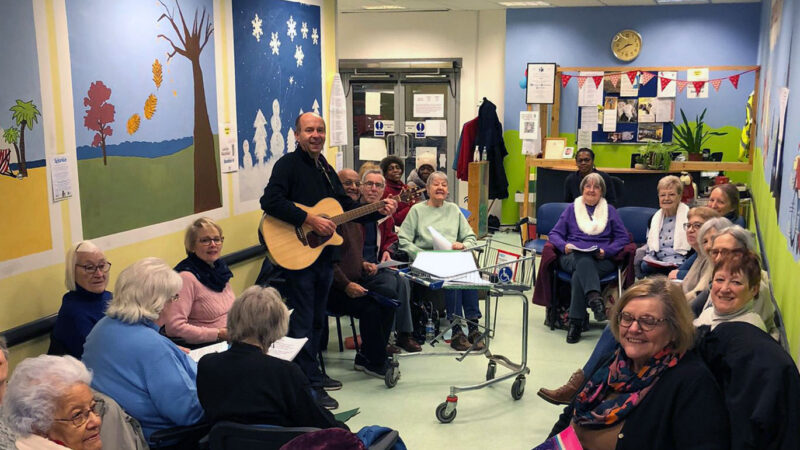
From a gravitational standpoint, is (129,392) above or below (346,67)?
below

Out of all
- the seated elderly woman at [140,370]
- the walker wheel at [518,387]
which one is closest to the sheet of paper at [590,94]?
the walker wheel at [518,387]

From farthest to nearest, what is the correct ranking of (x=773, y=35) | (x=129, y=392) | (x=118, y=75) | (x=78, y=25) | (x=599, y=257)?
(x=773, y=35) → (x=599, y=257) → (x=118, y=75) → (x=78, y=25) → (x=129, y=392)

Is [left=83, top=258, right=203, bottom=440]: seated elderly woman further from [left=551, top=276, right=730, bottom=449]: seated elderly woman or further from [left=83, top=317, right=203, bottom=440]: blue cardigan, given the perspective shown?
[left=551, top=276, right=730, bottom=449]: seated elderly woman

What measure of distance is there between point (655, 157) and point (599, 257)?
3.22 meters

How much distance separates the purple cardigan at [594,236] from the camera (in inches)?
230

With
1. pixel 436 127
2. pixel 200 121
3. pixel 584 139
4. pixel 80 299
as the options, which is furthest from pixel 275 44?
pixel 436 127

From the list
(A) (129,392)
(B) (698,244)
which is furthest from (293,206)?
(B) (698,244)

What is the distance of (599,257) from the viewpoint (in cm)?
579

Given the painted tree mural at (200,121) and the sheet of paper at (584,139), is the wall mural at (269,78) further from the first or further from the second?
the sheet of paper at (584,139)

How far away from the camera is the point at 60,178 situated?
3.58 metres

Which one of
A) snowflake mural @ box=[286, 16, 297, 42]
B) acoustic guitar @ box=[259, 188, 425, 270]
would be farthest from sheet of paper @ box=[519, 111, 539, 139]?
acoustic guitar @ box=[259, 188, 425, 270]

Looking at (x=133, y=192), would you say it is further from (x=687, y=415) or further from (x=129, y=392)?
(x=687, y=415)

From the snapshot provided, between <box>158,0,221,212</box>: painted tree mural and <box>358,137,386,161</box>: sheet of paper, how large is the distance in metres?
6.33

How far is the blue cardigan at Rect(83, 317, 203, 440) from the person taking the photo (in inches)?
112
